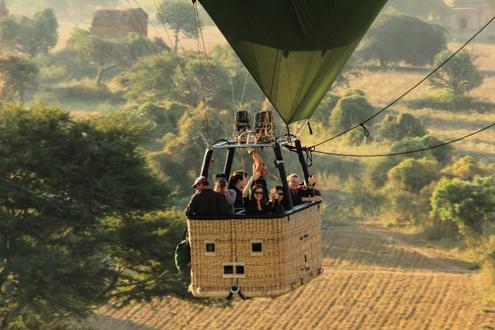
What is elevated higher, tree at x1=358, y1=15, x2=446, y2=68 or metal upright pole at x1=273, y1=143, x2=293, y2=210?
tree at x1=358, y1=15, x2=446, y2=68

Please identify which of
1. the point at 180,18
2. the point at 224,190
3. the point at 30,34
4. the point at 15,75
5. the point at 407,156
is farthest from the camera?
the point at 180,18

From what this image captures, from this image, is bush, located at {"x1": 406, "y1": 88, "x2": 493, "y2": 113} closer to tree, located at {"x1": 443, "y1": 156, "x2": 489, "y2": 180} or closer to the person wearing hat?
tree, located at {"x1": 443, "y1": 156, "x2": 489, "y2": 180}

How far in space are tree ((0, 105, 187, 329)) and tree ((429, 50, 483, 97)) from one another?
5132 cm

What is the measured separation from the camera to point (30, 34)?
10188cm

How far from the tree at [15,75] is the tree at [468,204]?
116ft

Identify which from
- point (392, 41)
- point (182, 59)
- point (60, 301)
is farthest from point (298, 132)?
point (392, 41)

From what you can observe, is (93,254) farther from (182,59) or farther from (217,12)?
(182,59)

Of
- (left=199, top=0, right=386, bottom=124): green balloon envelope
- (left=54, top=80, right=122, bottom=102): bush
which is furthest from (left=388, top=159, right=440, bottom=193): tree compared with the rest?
(left=54, top=80, right=122, bottom=102): bush

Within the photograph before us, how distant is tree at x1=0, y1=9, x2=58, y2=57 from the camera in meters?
99.0

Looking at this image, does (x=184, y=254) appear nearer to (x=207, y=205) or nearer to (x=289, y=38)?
(x=207, y=205)

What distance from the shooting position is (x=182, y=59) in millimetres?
82250

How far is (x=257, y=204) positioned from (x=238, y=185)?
40.1 inches

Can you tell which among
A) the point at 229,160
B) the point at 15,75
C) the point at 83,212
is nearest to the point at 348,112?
the point at 15,75

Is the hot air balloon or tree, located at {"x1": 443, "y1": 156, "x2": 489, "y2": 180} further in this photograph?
tree, located at {"x1": 443, "y1": 156, "x2": 489, "y2": 180}
